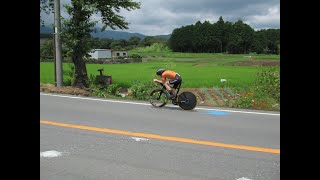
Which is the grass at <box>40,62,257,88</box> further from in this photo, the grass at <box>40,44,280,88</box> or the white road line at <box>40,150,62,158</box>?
the white road line at <box>40,150,62,158</box>

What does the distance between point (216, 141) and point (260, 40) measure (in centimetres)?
657

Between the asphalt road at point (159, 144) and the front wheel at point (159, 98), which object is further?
the front wheel at point (159, 98)

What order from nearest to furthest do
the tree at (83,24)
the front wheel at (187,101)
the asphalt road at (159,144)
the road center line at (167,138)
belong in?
the asphalt road at (159,144)
the road center line at (167,138)
the front wheel at (187,101)
the tree at (83,24)

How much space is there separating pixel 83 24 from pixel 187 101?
717cm

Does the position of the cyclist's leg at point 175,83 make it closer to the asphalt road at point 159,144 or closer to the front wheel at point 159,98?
the front wheel at point 159,98

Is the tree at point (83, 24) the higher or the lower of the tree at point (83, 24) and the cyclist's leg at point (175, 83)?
the higher

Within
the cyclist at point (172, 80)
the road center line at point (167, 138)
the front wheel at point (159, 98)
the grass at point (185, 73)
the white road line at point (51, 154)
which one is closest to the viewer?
the white road line at point (51, 154)

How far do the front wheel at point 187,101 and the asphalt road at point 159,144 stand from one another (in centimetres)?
15

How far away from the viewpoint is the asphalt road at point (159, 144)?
15.4ft

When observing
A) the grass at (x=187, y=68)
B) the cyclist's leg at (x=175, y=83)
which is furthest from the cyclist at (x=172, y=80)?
the grass at (x=187, y=68)

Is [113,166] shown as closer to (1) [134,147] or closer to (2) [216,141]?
(1) [134,147]

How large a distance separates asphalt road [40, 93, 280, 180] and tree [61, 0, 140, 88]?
230 inches

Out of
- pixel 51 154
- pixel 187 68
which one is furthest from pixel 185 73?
pixel 51 154
